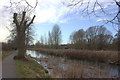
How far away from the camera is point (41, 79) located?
5.67 m

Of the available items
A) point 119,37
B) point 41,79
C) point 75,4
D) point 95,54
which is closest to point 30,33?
point 95,54

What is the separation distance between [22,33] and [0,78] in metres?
8.91

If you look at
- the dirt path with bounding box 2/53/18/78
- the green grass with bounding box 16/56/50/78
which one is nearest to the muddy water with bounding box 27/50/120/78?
the green grass with bounding box 16/56/50/78

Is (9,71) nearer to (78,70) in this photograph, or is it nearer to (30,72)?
(30,72)

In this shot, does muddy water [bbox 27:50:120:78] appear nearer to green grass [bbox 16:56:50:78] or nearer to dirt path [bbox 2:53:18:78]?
green grass [bbox 16:56:50:78]

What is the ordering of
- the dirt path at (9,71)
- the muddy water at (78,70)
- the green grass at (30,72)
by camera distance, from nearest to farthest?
the dirt path at (9,71) < the green grass at (30,72) < the muddy water at (78,70)

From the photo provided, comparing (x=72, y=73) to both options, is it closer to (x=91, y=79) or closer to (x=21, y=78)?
(x=91, y=79)

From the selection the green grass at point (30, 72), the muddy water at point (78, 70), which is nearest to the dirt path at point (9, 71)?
the green grass at point (30, 72)

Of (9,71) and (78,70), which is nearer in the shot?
(9,71)

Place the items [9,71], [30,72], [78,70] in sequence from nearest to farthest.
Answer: [9,71]
[30,72]
[78,70]

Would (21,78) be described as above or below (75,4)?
below

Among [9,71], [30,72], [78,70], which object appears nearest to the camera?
[9,71]

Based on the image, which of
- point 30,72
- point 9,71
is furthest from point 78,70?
point 9,71

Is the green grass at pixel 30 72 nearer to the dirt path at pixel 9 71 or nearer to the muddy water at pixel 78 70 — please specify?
the dirt path at pixel 9 71
